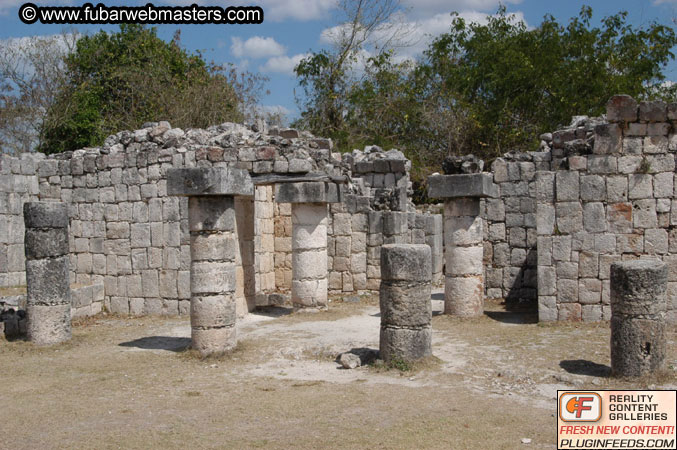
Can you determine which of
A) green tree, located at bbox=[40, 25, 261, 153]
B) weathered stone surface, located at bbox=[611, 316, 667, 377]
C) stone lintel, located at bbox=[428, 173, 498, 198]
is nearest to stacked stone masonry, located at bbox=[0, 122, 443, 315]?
stone lintel, located at bbox=[428, 173, 498, 198]

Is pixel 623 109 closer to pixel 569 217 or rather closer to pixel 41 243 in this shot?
pixel 569 217

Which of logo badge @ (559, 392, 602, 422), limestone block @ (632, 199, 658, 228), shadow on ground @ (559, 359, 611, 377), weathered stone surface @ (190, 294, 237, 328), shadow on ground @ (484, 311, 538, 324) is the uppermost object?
limestone block @ (632, 199, 658, 228)

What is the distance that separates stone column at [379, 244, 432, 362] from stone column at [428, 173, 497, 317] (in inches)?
146

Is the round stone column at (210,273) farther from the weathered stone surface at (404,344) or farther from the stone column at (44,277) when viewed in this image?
the stone column at (44,277)

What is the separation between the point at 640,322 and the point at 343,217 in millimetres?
8641

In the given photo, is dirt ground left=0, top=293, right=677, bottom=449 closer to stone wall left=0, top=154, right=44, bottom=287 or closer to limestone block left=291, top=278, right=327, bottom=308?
limestone block left=291, top=278, right=327, bottom=308

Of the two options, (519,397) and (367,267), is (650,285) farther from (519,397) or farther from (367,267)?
(367,267)

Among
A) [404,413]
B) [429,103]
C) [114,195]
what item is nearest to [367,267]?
[114,195]

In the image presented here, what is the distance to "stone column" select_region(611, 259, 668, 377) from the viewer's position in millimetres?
7984

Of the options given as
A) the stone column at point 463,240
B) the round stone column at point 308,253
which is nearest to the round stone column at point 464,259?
the stone column at point 463,240

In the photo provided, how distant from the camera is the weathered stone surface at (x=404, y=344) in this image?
898cm

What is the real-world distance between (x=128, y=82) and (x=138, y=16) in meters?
16.0

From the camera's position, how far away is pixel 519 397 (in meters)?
7.65

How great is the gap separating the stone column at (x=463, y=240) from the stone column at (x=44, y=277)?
23.1 feet
